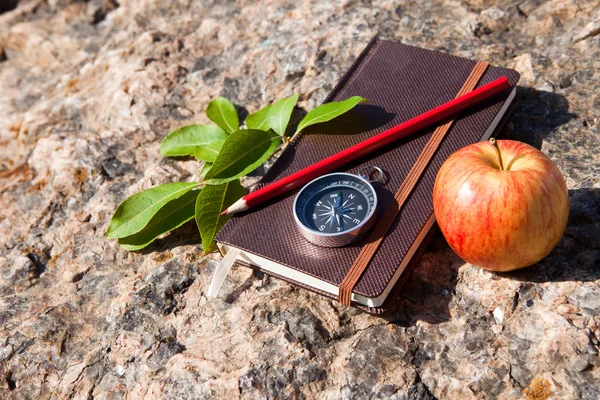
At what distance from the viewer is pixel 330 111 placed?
290 cm

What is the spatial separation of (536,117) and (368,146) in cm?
85

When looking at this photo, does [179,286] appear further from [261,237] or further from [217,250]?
[261,237]

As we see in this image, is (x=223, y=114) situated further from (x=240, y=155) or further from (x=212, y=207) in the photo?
(x=212, y=207)

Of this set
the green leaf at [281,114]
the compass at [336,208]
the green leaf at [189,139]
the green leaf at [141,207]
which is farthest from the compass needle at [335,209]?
the green leaf at [189,139]

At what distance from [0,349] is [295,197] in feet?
4.32

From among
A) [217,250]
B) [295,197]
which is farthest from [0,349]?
[295,197]

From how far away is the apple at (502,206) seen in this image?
219 centimetres

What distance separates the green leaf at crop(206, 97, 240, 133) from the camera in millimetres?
3251

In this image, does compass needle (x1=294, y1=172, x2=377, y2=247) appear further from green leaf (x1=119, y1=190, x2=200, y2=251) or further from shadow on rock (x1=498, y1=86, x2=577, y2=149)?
shadow on rock (x1=498, y1=86, x2=577, y2=149)

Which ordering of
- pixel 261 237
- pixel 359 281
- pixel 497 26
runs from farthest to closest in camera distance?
pixel 497 26 → pixel 261 237 → pixel 359 281

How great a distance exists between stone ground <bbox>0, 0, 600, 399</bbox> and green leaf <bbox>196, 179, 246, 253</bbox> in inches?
4.6

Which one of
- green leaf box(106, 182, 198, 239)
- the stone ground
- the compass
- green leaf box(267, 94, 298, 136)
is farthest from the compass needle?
green leaf box(106, 182, 198, 239)

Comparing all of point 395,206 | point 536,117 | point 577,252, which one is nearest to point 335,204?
point 395,206

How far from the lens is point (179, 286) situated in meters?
2.65
